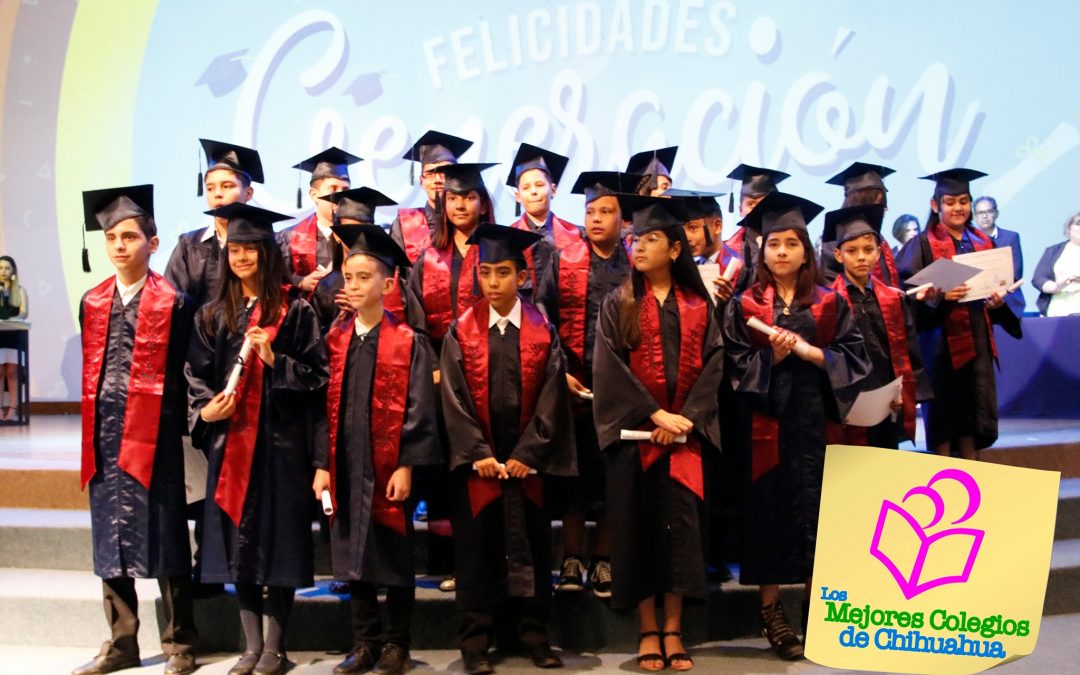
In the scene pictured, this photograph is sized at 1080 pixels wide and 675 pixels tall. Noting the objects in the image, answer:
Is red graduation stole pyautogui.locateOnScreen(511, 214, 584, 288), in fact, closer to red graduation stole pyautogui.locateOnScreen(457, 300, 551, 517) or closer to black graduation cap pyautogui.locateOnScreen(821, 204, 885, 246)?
red graduation stole pyautogui.locateOnScreen(457, 300, 551, 517)

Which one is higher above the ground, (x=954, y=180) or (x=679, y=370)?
(x=954, y=180)

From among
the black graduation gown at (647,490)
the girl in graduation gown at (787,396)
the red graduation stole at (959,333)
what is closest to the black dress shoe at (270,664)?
the black graduation gown at (647,490)

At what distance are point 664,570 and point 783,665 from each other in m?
0.54

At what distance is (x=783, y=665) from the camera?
3891 mm

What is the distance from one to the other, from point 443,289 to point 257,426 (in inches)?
36.5

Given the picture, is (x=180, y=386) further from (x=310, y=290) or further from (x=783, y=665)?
(x=783, y=665)

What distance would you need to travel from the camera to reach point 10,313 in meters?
8.28

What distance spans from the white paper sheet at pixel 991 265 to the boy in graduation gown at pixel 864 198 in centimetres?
30

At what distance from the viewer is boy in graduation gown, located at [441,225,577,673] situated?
12.7 ft

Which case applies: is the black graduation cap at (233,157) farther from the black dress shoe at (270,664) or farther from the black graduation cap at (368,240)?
the black dress shoe at (270,664)

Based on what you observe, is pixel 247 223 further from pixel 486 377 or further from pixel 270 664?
pixel 270 664

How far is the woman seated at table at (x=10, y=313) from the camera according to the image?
323 inches

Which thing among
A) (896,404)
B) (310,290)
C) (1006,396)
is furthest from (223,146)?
(1006,396)

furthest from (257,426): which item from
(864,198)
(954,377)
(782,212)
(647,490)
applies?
(954,377)
